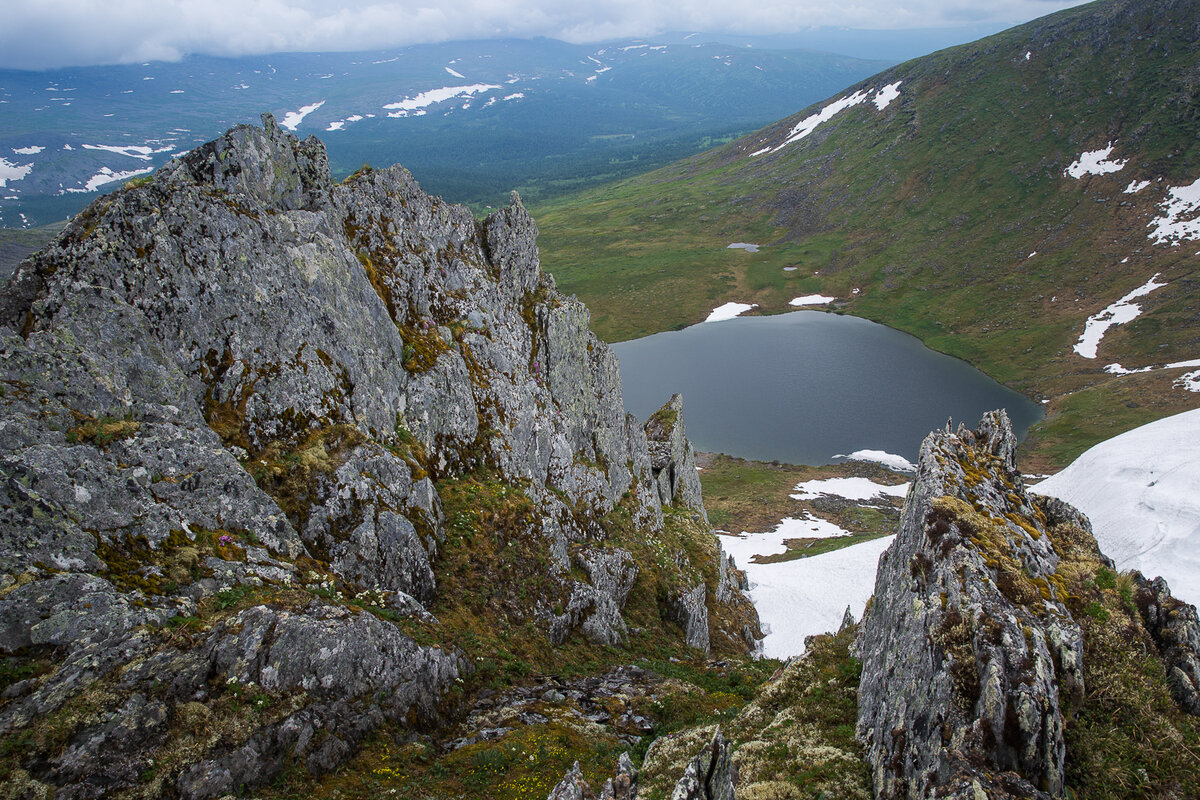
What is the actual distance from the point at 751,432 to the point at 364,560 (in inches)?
3673

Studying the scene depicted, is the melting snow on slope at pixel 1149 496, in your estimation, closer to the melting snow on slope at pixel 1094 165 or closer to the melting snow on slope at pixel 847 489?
the melting snow on slope at pixel 847 489

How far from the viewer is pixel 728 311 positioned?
156750 mm

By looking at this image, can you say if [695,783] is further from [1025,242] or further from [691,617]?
[1025,242]

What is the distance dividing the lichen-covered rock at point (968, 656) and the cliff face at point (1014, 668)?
0.03 meters

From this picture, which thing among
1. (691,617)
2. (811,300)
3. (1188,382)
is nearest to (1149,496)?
(691,617)

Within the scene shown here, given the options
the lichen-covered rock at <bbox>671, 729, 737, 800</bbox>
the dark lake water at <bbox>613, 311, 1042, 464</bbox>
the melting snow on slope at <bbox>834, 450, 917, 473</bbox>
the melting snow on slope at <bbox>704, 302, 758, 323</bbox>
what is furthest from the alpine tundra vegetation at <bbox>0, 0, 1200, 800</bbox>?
the melting snow on slope at <bbox>704, 302, 758, 323</bbox>

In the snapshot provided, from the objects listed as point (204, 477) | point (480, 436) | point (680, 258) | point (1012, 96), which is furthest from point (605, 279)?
point (204, 477)

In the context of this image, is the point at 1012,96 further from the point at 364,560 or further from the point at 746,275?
the point at 364,560

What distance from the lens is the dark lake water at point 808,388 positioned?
324ft

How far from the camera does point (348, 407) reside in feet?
71.6

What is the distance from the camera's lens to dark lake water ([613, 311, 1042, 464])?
324ft

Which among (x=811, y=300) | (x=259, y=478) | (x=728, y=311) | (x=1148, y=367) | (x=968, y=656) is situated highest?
(x=259, y=478)

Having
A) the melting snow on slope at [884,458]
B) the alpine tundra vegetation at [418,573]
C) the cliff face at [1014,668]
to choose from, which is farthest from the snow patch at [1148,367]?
the cliff face at [1014,668]

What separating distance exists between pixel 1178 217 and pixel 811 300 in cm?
7966
